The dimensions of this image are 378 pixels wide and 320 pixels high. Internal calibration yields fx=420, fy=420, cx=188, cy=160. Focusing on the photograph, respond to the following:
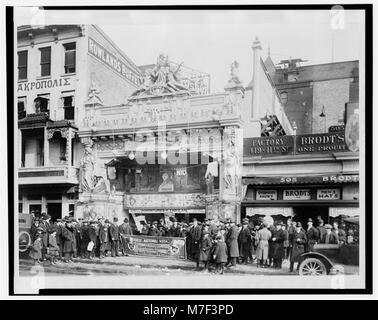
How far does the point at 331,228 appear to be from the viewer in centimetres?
518

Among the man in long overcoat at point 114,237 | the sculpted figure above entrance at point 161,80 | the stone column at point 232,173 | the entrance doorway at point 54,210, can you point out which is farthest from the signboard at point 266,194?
the entrance doorway at point 54,210

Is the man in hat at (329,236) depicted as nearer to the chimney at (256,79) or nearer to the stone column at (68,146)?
the chimney at (256,79)

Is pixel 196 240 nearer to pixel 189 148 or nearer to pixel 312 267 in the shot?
pixel 189 148

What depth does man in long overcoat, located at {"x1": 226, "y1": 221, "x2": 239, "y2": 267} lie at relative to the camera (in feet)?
17.4

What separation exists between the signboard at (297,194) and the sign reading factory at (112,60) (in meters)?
2.42

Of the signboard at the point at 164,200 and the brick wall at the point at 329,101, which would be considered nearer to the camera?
the brick wall at the point at 329,101

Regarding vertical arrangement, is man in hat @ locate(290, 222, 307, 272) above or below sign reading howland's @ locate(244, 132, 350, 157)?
below

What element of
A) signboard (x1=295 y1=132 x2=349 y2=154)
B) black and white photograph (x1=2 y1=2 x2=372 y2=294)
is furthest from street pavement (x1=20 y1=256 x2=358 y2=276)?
signboard (x1=295 y1=132 x2=349 y2=154)

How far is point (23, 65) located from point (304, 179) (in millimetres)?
3976

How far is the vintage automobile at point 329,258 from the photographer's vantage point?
514cm

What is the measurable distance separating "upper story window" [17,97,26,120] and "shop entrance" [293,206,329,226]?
379 centimetres

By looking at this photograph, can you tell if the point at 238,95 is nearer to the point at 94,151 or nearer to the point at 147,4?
the point at 147,4

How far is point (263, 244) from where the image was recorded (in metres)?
5.32

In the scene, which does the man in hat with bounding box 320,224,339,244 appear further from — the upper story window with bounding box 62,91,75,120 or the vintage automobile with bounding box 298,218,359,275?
the upper story window with bounding box 62,91,75,120
